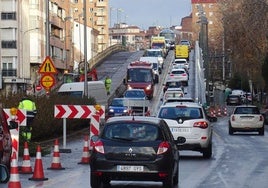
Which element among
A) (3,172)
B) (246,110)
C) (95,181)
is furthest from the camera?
(246,110)

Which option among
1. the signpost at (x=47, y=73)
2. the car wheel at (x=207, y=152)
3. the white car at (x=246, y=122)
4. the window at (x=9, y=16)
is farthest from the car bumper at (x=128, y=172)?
the window at (x=9, y=16)

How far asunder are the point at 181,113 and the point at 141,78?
156ft

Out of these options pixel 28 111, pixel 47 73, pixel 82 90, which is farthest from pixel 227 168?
pixel 82 90

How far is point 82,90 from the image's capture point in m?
53.3

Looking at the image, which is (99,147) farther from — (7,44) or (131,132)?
(7,44)

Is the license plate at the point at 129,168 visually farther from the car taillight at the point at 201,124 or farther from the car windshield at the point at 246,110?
the car windshield at the point at 246,110

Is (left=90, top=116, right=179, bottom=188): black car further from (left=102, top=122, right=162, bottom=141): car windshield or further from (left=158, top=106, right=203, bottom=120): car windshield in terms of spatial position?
(left=158, top=106, right=203, bottom=120): car windshield

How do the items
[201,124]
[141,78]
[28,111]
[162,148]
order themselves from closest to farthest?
[162,148], [201,124], [28,111], [141,78]

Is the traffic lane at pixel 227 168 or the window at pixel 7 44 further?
the window at pixel 7 44

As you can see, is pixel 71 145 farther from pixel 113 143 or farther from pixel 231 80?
pixel 231 80

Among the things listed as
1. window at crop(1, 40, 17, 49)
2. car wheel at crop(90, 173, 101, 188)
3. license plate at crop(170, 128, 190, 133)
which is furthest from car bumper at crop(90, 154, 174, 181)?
window at crop(1, 40, 17, 49)

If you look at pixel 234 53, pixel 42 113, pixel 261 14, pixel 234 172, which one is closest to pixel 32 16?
pixel 234 53

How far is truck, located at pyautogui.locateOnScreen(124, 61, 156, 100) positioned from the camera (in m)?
72.6

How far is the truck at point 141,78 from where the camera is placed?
72.6m
